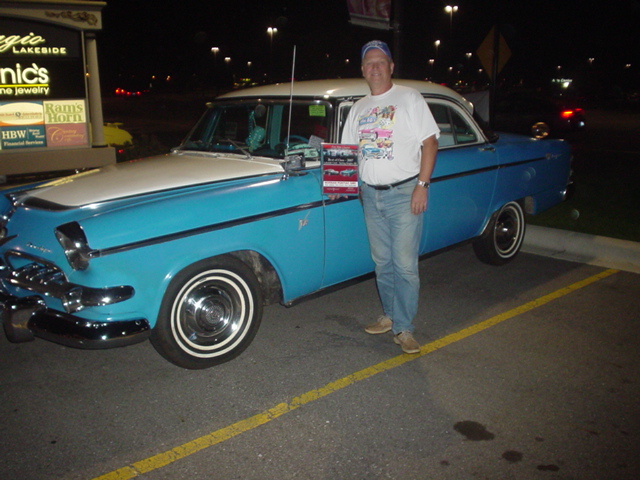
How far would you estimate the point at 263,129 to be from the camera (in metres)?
4.48

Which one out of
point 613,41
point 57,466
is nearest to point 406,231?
point 57,466

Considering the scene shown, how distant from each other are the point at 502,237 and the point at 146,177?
3.44 m

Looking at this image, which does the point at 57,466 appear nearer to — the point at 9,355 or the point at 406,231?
the point at 9,355

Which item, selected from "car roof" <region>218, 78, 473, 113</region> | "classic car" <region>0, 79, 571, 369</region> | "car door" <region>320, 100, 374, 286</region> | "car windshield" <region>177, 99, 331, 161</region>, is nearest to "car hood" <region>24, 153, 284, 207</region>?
"classic car" <region>0, 79, 571, 369</region>

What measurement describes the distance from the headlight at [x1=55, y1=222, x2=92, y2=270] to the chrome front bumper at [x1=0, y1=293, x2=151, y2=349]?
309 millimetres

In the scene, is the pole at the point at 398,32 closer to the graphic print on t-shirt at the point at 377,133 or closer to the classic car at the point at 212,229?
the classic car at the point at 212,229

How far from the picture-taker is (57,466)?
9.23 ft

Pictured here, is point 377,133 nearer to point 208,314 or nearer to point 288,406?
point 208,314

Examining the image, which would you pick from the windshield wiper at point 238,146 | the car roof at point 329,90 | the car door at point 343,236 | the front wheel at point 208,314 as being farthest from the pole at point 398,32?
the front wheel at point 208,314

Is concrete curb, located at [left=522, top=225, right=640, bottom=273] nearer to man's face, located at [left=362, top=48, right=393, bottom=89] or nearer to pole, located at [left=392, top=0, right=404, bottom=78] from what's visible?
man's face, located at [left=362, top=48, right=393, bottom=89]

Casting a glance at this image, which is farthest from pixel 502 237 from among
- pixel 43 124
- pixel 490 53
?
pixel 43 124

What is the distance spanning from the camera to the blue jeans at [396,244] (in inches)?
148

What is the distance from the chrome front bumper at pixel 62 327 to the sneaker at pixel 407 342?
1.68m

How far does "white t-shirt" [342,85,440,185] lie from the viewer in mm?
3619
